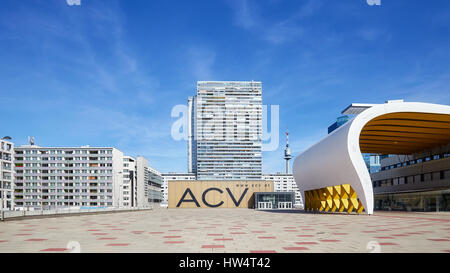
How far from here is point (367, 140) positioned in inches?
1861

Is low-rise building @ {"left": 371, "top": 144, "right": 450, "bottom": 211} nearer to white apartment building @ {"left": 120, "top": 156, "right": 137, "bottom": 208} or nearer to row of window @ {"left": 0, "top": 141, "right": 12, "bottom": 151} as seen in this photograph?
row of window @ {"left": 0, "top": 141, "right": 12, "bottom": 151}

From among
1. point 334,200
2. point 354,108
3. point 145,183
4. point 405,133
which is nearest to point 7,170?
point 145,183

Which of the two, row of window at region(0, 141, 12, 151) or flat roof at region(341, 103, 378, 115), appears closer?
row of window at region(0, 141, 12, 151)

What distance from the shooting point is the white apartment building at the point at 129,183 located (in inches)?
5458

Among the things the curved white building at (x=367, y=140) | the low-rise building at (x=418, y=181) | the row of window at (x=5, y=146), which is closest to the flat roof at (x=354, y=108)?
the low-rise building at (x=418, y=181)

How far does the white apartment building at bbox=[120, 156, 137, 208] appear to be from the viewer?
13862cm

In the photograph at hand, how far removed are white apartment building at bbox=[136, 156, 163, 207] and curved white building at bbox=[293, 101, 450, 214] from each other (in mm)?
100376

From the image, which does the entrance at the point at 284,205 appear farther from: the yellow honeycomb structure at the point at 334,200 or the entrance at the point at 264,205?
the yellow honeycomb structure at the point at 334,200

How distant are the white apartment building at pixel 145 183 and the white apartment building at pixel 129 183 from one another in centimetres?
180

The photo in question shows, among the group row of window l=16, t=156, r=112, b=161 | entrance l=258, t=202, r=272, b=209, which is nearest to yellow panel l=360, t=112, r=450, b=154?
entrance l=258, t=202, r=272, b=209

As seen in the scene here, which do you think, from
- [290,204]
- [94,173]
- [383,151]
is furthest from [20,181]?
[383,151]

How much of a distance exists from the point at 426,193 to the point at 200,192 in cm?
5568

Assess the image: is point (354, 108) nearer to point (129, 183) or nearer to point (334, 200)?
point (129, 183)

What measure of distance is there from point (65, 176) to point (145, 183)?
137ft
